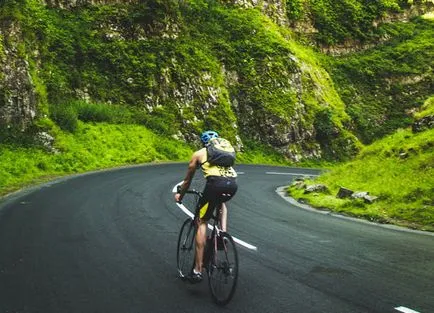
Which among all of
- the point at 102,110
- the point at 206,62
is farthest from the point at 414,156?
the point at 206,62

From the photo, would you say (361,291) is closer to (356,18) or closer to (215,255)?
(215,255)

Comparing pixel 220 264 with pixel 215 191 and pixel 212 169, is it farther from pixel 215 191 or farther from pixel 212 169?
pixel 212 169

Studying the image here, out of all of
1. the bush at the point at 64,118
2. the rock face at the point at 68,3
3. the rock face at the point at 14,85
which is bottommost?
the bush at the point at 64,118

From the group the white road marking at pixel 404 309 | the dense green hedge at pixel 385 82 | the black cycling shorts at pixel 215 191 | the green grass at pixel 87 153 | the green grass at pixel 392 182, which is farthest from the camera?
the dense green hedge at pixel 385 82

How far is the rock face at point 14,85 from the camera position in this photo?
23938 mm

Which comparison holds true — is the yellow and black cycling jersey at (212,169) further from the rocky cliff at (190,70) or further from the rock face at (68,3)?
the rock face at (68,3)

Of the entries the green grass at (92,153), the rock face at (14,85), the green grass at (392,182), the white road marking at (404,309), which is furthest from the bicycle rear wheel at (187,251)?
the rock face at (14,85)

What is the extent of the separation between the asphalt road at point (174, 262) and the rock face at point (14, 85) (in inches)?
454

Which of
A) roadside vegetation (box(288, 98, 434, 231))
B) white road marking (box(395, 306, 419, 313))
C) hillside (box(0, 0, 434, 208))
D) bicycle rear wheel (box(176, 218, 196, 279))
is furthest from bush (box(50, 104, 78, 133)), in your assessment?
white road marking (box(395, 306, 419, 313))

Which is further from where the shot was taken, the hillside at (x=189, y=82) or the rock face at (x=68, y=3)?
the rock face at (x=68, y=3)

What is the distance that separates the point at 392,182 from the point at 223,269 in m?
11.5

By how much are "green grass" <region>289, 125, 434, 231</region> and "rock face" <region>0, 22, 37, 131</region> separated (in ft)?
50.6

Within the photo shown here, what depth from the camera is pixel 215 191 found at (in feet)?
20.4

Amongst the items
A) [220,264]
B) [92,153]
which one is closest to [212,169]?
[220,264]
